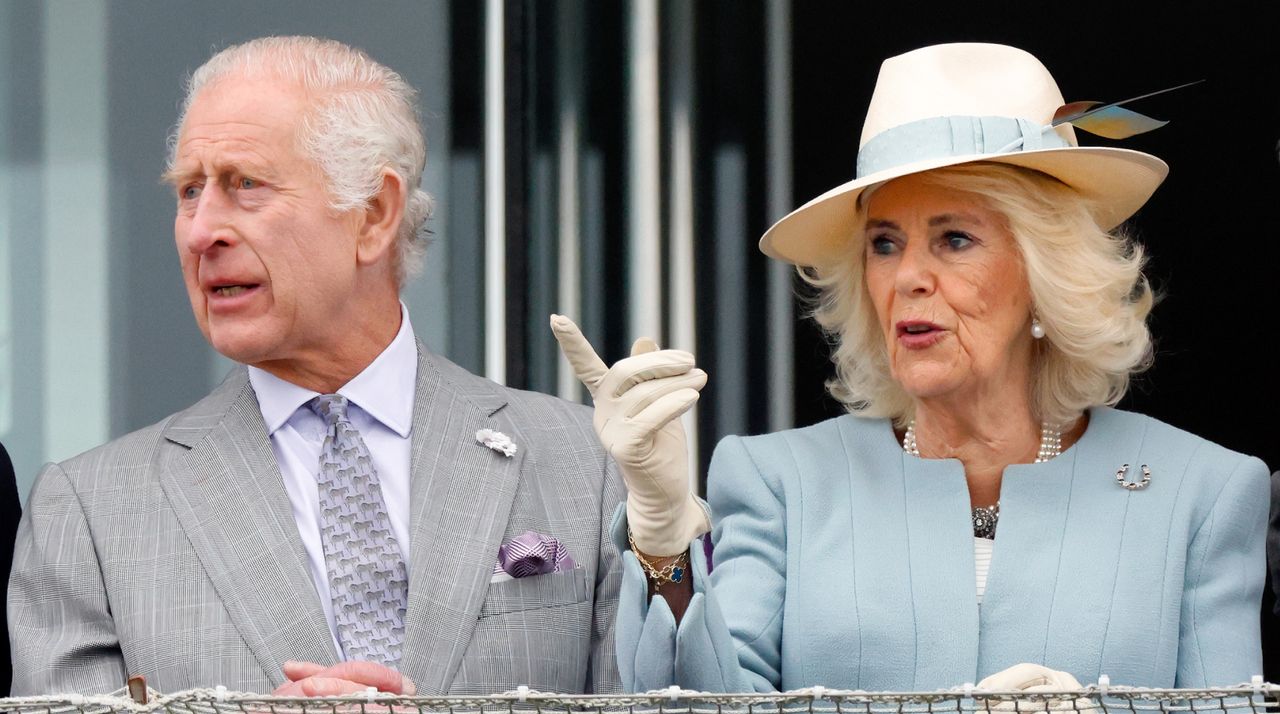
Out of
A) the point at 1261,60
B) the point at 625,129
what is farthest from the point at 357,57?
the point at 1261,60

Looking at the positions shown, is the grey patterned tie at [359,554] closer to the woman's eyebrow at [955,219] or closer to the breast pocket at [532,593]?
the breast pocket at [532,593]

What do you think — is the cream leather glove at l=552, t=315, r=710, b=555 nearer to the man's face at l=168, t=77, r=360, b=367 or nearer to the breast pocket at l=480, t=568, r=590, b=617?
the breast pocket at l=480, t=568, r=590, b=617

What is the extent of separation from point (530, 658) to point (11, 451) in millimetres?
1710

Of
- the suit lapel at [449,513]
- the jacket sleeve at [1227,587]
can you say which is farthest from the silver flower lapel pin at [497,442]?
the jacket sleeve at [1227,587]

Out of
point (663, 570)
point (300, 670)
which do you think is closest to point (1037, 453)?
point (663, 570)

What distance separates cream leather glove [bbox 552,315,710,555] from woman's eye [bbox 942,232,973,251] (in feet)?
2.03

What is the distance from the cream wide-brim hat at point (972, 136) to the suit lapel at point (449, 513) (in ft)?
1.92

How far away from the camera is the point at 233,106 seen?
3.28m

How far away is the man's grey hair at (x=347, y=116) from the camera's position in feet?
10.8

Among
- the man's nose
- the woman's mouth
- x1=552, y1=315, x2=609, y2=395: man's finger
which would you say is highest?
the man's nose

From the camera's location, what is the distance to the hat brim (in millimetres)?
3012

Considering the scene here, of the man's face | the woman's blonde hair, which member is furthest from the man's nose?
the woman's blonde hair

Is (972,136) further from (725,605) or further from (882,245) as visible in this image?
(725,605)

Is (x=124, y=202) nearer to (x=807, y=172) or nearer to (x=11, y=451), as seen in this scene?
(x=11, y=451)
